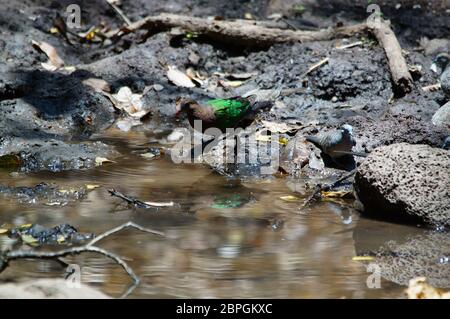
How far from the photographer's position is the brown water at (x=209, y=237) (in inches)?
148

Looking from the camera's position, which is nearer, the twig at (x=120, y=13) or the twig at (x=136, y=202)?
the twig at (x=136, y=202)

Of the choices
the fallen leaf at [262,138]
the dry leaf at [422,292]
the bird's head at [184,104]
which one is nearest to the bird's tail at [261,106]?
the fallen leaf at [262,138]

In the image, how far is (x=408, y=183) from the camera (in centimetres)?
483

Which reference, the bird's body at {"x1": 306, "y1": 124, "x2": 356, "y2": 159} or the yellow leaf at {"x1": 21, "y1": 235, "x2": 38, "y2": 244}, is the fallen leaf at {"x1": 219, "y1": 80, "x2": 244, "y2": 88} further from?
the yellow leaf at {"x1": 21, "y1": 235, "x2": 38, "y2": 244}

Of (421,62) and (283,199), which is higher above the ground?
(421,62)

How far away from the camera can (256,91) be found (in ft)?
27.2

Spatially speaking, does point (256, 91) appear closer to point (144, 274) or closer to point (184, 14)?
point (184, 14)

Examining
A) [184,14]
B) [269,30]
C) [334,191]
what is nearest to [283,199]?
[334,191]

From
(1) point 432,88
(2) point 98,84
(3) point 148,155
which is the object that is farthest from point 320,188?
(2) point 98,84

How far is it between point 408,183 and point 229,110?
2407 millimetres

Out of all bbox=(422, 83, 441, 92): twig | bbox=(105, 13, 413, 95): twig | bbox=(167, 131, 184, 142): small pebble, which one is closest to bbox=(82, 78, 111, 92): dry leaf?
bbox=(167, 131, 184, 142): small pebble

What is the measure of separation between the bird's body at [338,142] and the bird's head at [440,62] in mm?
2741

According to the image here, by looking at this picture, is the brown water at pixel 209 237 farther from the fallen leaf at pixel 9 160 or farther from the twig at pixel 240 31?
the twig at pixel 240 31
